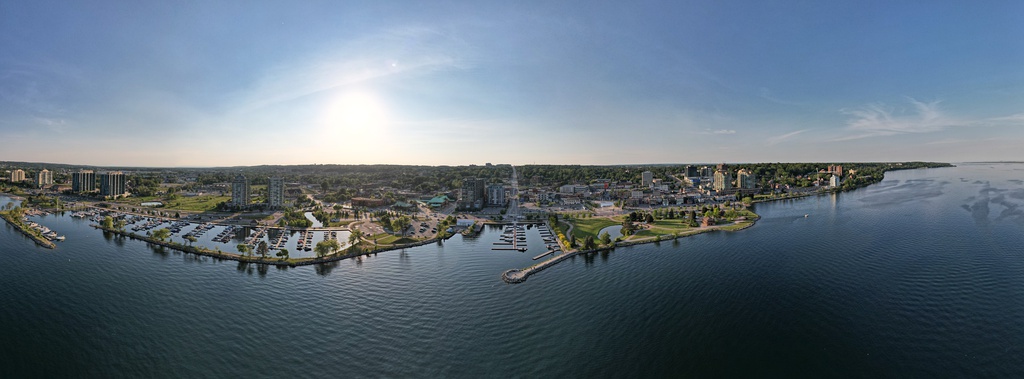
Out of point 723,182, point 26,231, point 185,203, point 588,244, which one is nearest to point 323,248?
point 588,244

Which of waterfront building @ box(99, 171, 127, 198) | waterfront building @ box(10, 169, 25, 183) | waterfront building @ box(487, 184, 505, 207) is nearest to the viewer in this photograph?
waterfront building @ box(487, 184, 505, 207)

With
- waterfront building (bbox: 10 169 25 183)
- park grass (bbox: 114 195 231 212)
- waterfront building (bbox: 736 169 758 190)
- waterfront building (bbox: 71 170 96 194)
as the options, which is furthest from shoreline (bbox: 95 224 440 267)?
waterfront building (bbox: 10 169 25 183)

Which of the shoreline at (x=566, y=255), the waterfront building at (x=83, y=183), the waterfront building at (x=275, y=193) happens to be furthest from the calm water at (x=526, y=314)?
the waterfront building at (x=83, y=183)

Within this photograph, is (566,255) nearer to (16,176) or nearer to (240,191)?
(240,191)

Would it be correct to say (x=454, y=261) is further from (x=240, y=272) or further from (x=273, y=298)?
(x=240, y=272)

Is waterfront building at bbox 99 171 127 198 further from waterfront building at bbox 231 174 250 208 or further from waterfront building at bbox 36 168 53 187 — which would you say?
waterfront building at bbox 231 174 250 208

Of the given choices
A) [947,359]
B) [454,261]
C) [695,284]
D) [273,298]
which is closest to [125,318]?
[273,298]
